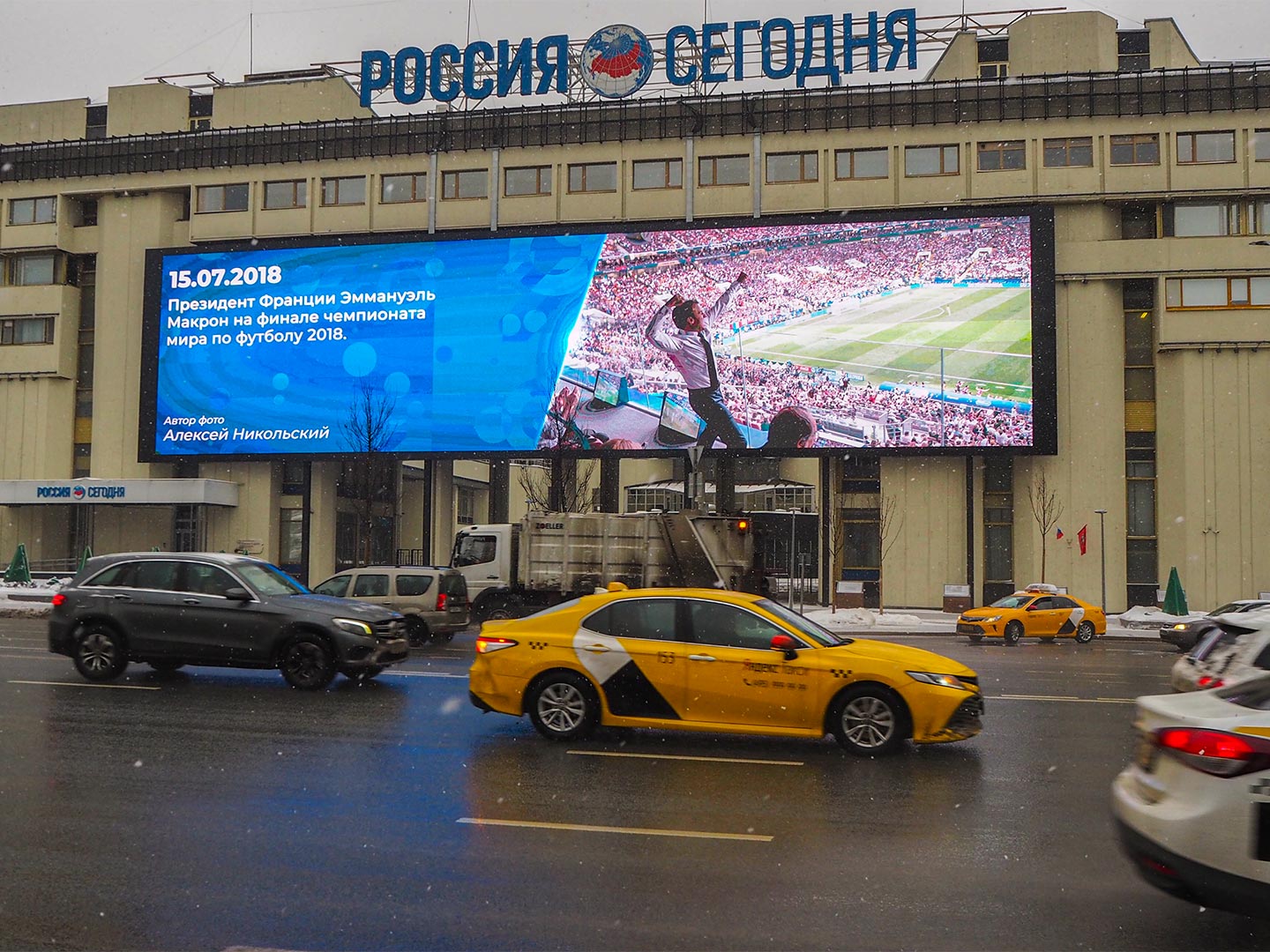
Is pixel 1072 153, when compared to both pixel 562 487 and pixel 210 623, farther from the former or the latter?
pixel 210 623

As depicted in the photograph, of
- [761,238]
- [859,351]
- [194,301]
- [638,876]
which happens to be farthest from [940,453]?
[638,876]

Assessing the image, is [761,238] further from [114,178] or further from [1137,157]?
[114,178]

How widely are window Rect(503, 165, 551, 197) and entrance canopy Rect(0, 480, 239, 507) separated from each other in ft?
58.8

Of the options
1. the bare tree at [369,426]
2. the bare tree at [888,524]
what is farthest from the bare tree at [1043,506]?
the bare tree at [369,426]

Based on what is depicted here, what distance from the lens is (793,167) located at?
46938 mm

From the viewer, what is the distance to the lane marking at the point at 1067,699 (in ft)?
46.7


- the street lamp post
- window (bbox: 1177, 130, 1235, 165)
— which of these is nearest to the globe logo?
window (bbox: 1177, 130, 1235, 165)

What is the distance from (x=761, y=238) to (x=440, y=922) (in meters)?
41.2

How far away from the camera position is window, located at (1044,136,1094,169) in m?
44.8

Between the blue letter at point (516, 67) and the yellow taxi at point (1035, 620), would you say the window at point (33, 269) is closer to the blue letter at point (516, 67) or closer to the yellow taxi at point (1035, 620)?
the blue letter at point (516, 67)

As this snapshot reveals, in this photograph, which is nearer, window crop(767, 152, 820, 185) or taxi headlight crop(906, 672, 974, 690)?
taxi headlight crop(906, 672, 974, 690)

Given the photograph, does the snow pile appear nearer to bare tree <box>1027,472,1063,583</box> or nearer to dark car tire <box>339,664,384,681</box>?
bare tree <box>1027,472,1063,583</box>

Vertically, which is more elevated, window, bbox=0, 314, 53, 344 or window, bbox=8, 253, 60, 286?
window, bbox=8, 253, 60, 286

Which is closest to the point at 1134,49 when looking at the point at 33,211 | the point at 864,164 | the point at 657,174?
the point at 864,164
